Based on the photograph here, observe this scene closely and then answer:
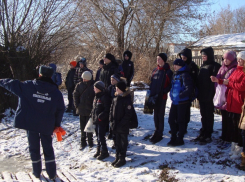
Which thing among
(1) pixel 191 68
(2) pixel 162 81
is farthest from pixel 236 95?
(2) pixel 162 81

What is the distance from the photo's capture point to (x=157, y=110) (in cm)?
582

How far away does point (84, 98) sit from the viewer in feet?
19.7

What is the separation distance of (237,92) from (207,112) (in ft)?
3.33

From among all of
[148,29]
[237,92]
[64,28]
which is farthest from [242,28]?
[237,92]

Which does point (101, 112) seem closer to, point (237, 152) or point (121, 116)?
point (121, 116)

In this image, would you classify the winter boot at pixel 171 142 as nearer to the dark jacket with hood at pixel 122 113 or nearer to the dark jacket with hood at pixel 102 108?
the dark jacket with hood at pixel 122 113

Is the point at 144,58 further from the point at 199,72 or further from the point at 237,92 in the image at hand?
the point at 237,92

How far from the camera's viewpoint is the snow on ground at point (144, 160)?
14.6 ft

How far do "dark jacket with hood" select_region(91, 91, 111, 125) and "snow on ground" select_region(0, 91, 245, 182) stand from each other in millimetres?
863

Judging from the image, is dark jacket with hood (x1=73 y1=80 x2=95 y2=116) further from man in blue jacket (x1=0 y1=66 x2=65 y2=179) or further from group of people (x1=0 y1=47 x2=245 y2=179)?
man in blue jacket (x1=0 y1=66 x2=65 y2=179)

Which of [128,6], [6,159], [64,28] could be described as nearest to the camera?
[6,159]

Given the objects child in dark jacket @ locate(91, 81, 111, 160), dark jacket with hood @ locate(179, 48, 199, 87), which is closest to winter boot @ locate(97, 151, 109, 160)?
child in dark jacket @ locate(91, 81, 111, 160)

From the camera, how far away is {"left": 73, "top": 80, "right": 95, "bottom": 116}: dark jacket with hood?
19.7 ft

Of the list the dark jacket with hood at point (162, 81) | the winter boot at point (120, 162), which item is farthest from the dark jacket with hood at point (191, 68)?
the winter boot at point (120, 162)
